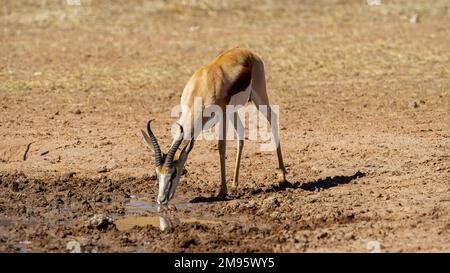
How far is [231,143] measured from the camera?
15.3m

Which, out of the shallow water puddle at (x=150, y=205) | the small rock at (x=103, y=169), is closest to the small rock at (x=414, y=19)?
the small rock at (x=103, y=169)

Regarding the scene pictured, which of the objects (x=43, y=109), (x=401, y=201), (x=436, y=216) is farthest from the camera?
(x=43, y=109)

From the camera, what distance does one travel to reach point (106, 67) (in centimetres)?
2188

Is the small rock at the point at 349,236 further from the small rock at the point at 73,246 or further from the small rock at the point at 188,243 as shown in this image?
the small rock at the point at 73,246

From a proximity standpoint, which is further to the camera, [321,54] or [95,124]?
[321,54]

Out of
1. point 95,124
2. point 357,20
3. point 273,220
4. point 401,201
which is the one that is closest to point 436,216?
point 401,201

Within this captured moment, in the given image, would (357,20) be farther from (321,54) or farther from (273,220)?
(273,220)

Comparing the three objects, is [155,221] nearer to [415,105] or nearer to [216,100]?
[216,100]

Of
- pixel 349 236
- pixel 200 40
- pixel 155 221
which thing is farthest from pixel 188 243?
pixel 200 40

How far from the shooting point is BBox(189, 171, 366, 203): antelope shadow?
12.5 metres

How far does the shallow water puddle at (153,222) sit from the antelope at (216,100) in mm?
228

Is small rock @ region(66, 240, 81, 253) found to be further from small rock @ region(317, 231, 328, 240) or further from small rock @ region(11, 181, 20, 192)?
small rock @ region(11, 181, 20, 192)
